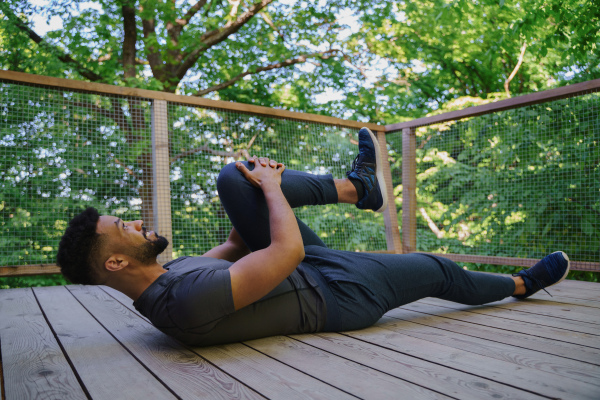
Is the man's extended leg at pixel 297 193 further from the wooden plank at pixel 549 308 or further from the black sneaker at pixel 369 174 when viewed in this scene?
the wooden plank at pixel 549 308

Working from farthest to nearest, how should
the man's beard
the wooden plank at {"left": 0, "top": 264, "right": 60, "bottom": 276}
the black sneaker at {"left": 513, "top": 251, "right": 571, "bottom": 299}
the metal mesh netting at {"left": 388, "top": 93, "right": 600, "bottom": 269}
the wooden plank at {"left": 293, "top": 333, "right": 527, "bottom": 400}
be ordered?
the metal mesh netting at {"left": 388, "top": 93, "right": 600, "bottom": 269}
the wooden plank at {"left": 0, "top": 264, "right": 60, "bottom": 276}
the black sneaker at {"left": 513, "top": 251, "right": 571, "bottom": 299}
the man's beard
the wooden plank at {"left": 293, "top": 333, "right": 527, "bottom": 400}

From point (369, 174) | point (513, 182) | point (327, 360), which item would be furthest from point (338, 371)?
point (513, 182)

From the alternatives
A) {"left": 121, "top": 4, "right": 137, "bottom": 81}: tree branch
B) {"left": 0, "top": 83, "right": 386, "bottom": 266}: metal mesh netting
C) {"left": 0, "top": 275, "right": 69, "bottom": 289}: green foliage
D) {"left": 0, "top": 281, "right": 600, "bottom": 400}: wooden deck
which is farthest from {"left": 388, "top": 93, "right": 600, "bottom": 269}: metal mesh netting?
{"left": 121, "top": 4, "right": 137, "bottom": 81}: tree branch

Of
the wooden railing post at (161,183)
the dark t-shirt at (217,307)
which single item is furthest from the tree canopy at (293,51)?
the dark t-shirt at (217,307)

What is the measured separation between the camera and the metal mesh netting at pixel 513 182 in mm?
3320

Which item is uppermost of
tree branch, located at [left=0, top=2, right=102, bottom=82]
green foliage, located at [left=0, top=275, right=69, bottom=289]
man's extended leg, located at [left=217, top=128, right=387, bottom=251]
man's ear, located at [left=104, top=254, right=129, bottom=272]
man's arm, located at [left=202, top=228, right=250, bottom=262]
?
tree branch, located at [left=0, top=2, right=102, bottom=82]

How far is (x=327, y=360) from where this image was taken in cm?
127

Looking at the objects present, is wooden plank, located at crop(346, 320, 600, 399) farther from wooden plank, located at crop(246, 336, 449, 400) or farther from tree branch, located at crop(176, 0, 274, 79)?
tree branch, located at crop(176, 0, 274, 79)

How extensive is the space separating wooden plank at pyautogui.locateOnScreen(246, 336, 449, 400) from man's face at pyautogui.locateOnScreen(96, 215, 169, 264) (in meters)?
0.42

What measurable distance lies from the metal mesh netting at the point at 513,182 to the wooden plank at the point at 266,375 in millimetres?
2803

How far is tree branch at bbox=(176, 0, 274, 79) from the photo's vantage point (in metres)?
7.40

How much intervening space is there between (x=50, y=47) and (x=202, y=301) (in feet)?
21.7

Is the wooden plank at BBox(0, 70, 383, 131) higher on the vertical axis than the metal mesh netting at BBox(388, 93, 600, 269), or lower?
higher

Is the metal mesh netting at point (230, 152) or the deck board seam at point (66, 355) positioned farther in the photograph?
the metal mesh netting at point (230, 152)
